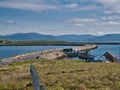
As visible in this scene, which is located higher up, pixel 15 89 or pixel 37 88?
pixel 37 88

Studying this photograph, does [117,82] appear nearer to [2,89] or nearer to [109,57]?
[2,89]

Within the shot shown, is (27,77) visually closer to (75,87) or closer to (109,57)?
(75,87)

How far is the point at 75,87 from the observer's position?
22.0 metres

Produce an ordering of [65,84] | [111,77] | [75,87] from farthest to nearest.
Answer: [111,77] < [65,84] < [75,87]

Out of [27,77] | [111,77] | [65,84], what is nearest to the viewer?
[65,84]

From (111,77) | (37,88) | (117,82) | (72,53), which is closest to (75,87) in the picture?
(117,82)

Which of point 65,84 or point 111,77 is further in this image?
point 111,77

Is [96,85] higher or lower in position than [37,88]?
lower

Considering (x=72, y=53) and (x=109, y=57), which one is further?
(x=72, y=53)

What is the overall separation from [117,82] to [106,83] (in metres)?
0.83

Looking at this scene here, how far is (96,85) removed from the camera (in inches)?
902

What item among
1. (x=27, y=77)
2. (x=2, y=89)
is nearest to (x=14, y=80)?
(x=27, y=77)

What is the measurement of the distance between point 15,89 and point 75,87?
3873 millimetres

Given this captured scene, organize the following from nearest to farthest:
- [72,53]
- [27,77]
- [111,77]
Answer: [111,77] < [27,77] < [72,53]
